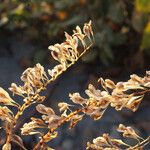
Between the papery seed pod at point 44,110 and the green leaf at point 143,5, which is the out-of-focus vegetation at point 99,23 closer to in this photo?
the green leaf at point 143,5

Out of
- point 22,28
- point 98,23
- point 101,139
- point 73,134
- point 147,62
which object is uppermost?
point 22,28

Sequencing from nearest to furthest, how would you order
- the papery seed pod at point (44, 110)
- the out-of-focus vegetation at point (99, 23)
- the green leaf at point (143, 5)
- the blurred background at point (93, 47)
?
the papery seed pod at point (44, 110) → the green leaf at point (143, 5) → the blurred background at point (93, 47) → the out-of-focus vegetation at point (99, 23)

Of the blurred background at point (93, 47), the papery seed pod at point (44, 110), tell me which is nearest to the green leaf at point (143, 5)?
the blurred background at point (93, 47)

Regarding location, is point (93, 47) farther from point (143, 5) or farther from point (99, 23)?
A: point (143, 5)

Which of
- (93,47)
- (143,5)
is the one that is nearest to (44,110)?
(143,5)

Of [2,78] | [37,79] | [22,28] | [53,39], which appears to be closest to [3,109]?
[37,79]

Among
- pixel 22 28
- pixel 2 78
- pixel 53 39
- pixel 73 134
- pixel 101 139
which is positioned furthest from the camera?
pixel 22 28

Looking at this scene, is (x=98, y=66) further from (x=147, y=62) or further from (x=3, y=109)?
(x=3, y=109)

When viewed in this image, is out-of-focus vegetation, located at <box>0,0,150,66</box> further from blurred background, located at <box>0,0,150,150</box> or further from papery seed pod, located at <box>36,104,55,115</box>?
papery seed pod, located at <box>36,104,55,115</box>

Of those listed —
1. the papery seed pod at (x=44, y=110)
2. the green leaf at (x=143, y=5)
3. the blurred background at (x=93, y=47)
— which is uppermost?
the blurred background at (x=93, y=47)
